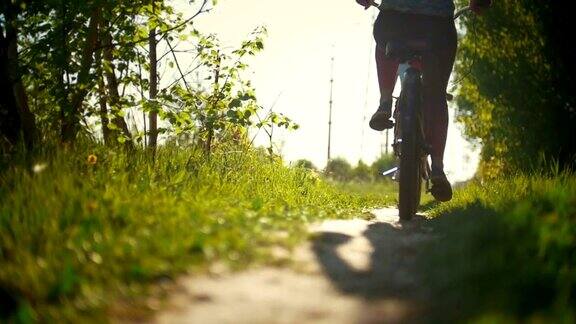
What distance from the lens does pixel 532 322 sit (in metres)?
1.91

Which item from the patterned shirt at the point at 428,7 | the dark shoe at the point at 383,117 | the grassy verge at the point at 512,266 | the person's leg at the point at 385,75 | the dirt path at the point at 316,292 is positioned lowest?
the dirt path at the point at 316,292

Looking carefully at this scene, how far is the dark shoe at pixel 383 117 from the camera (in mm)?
5273

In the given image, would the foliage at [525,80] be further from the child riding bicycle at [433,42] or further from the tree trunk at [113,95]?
the tree trunk at [113,95]

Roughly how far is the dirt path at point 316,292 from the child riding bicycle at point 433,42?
1.91 m

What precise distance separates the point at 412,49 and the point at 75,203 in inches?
112

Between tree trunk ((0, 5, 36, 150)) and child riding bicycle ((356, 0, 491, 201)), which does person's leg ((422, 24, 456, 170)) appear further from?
tree trunk ((0, 5, 36, 150))

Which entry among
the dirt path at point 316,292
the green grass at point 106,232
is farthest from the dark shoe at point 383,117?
the dirt path at point 316,292

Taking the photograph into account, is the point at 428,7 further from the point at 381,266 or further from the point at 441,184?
the point at 381,266

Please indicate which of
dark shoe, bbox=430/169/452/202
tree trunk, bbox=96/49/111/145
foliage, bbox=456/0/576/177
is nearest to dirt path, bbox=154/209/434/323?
dark shoe, bbox=430/169/452/202

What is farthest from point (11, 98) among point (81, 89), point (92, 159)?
point (92, 159)

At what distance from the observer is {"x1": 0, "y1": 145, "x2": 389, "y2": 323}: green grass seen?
238 cm

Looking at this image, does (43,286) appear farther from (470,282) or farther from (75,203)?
(470,282)

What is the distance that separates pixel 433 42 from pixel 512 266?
2.67m

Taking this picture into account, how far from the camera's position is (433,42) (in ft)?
16.1
